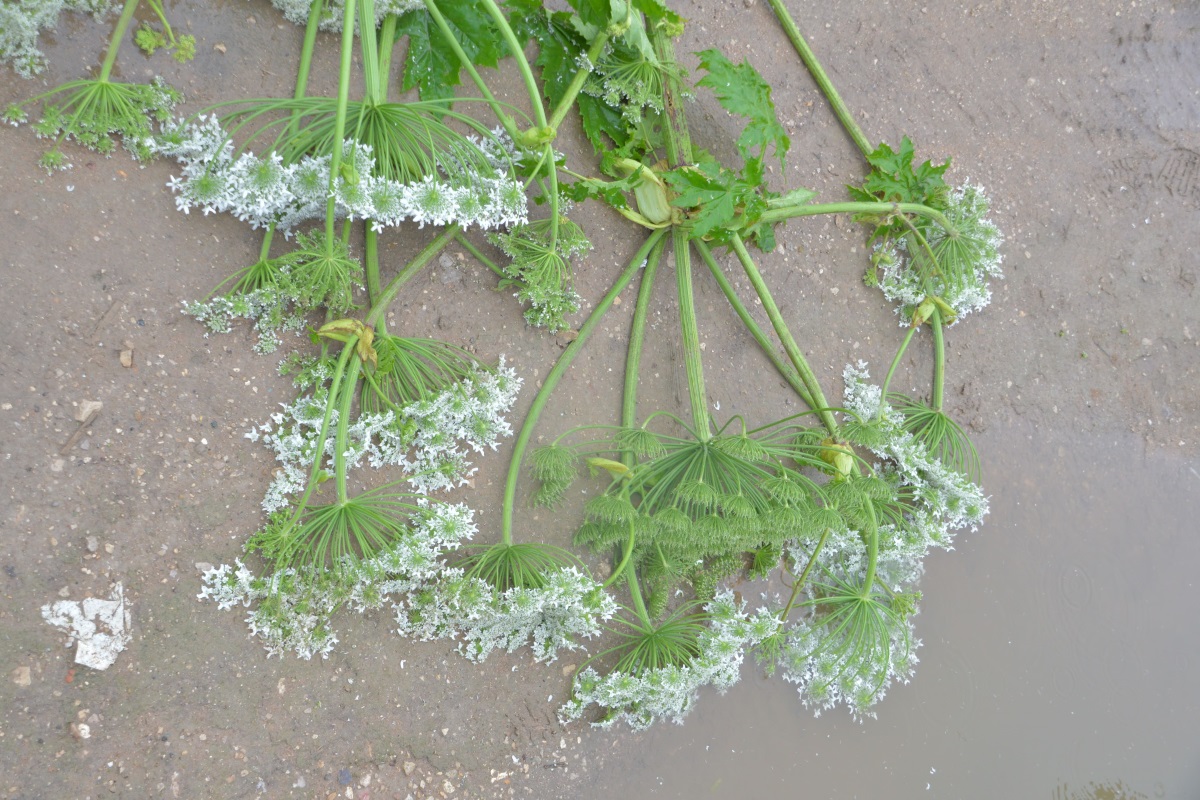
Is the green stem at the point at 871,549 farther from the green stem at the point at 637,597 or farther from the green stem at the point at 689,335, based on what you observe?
the green stem at the point at 637,597

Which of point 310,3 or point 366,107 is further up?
point 310,3

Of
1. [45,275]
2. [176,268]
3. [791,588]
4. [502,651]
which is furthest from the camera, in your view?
[791,588]

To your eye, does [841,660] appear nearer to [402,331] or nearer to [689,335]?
[689,335]

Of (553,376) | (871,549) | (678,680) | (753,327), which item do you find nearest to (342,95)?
(553,376)

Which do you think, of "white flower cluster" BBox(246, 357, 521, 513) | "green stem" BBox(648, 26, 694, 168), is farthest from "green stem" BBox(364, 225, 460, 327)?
"green stem" BBox(648, 26, 694, 168)

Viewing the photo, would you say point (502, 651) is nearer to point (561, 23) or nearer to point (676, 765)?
point (676, 765)

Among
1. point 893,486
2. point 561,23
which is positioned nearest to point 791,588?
point 893,486

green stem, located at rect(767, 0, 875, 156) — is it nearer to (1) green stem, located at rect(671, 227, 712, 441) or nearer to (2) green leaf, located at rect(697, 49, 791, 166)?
(2) green leaf, located at rect(697, 49, 791, 166)
